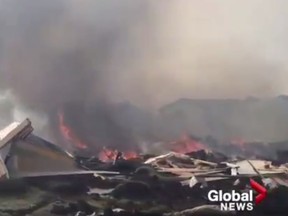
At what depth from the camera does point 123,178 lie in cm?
176

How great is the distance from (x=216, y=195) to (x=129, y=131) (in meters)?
0.41

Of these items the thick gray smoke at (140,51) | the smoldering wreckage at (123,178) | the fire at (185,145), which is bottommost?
the smoldering wreckage at (123,178)

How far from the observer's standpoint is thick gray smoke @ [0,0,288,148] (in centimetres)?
174

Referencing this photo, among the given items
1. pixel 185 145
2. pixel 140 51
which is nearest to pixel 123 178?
pixel 185 145

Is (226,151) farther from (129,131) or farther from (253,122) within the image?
(129,131)

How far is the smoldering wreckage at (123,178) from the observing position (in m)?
1.75

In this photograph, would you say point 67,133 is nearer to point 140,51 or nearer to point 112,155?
point 112,155

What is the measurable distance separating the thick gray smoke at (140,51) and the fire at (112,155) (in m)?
0.10

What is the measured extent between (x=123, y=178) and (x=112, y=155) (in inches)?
3.9

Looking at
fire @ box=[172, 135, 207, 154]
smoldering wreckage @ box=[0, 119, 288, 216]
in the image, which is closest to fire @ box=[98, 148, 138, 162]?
smoldering wreckage @ box=[0, 119, 288, 216]

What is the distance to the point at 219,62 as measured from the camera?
5.72 ft


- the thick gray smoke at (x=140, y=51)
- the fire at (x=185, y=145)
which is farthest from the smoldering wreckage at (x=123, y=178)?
the thick gray smoke at (x=140, y=51)

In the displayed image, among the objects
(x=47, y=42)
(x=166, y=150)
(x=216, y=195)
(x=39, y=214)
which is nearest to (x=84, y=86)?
(x=47, y=42)

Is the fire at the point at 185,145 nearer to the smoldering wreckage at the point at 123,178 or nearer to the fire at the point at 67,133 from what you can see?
the smoldering wreckage at the point at 123,178
